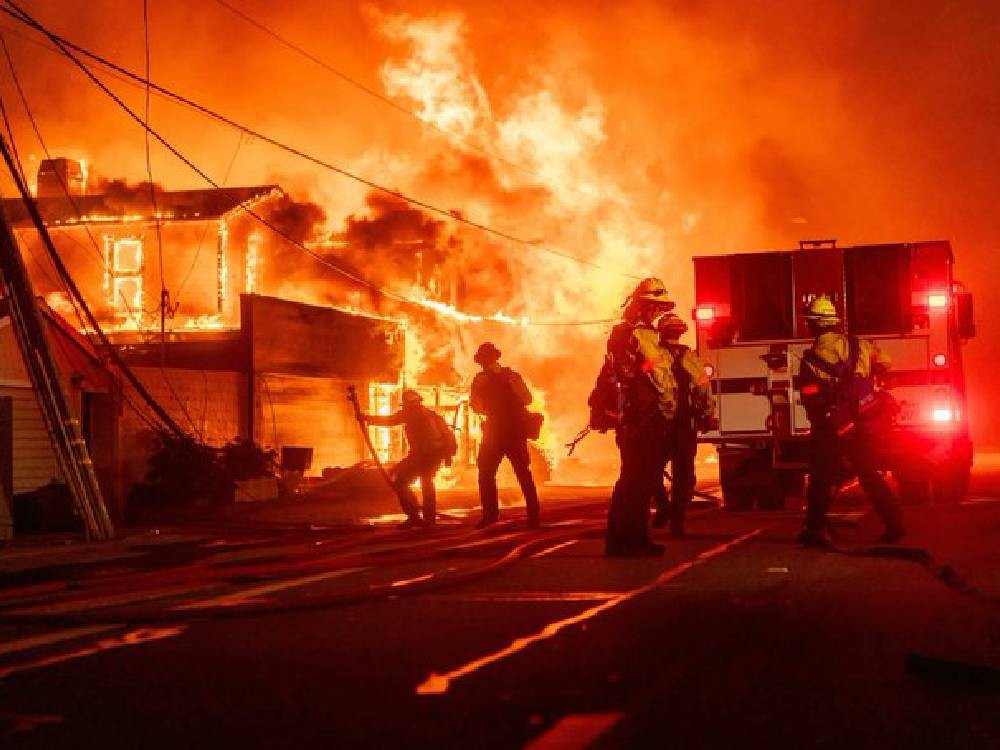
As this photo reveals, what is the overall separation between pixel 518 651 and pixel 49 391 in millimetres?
10173

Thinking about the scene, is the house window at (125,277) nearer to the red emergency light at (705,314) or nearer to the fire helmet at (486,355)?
the red emergency light at (705,314)

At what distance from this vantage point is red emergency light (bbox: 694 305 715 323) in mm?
17406

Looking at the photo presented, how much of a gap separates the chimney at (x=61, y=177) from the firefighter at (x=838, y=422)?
30.9m

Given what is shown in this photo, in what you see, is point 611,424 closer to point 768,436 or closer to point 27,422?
point 768,436

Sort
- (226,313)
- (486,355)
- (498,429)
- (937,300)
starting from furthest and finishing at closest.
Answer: (226,313) < (937,300) < (486,355) < (498,429)

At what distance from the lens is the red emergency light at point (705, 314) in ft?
57.1

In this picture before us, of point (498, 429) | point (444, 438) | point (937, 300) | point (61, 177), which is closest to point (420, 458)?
point (444, 438)

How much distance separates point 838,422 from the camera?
11125 millimetres

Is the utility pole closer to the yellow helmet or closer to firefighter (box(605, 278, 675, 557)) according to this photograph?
firefighter (box(605, 278, 675, 557))

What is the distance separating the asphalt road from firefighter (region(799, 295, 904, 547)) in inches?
14.1

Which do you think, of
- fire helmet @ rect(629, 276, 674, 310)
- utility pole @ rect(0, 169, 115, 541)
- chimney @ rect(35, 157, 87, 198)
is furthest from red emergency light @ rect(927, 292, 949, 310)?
chimney @ rect(35, 157, 87, 198)

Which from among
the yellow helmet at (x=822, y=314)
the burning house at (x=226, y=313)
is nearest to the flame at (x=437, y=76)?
the burning house at (x=226, y=313)

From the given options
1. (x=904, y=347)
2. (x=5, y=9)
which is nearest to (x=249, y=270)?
(x=5, y=9)

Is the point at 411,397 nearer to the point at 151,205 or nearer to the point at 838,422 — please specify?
the point at 838,422
